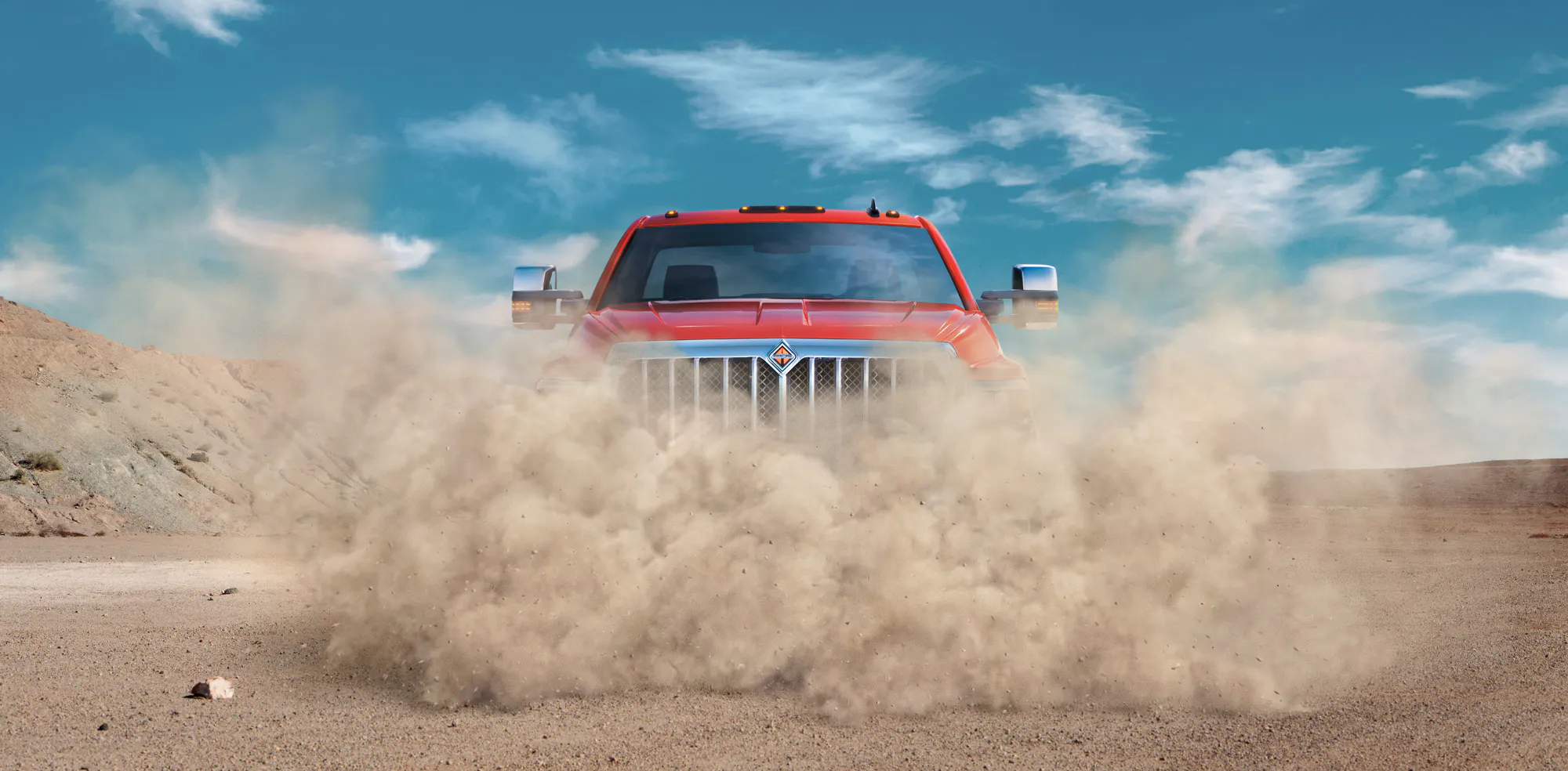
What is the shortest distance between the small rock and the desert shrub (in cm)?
2318

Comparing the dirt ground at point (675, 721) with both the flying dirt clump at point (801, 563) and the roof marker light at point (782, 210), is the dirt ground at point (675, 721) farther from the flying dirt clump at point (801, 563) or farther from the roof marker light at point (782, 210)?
the roof marker light at point (782, 210)

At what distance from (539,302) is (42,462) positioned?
23.3 metres

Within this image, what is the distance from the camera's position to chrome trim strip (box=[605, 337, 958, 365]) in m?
5.75

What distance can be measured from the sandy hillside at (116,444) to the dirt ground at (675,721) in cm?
1722

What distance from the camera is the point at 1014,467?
5547 millimetres

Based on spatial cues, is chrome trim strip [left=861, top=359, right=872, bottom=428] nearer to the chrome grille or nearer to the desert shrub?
the chrome grille

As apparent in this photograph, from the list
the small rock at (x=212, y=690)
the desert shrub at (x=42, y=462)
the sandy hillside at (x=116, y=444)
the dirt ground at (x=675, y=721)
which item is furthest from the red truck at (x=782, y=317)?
the desert shrub at (x=42, y=462)

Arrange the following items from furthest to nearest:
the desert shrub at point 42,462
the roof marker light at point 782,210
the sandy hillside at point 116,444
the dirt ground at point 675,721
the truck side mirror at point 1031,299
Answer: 1. the desert shrub at point 42,462
2. the sandy hillside at point 116,444
3. the roof marker light at point 782,210
4. the truck side mirror at point 1031,299
5. the dirt ground at point 675,721

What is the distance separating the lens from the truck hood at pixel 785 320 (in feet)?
19.2

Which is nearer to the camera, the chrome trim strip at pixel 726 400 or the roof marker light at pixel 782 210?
the chrome trim strip at pixel 726 400

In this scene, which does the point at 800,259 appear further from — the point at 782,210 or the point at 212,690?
the point at 212,690

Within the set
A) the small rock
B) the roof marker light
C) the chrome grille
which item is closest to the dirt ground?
the small rock

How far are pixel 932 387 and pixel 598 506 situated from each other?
1.70m

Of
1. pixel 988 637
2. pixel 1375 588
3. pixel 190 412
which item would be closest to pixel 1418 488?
pixel 1375 588
